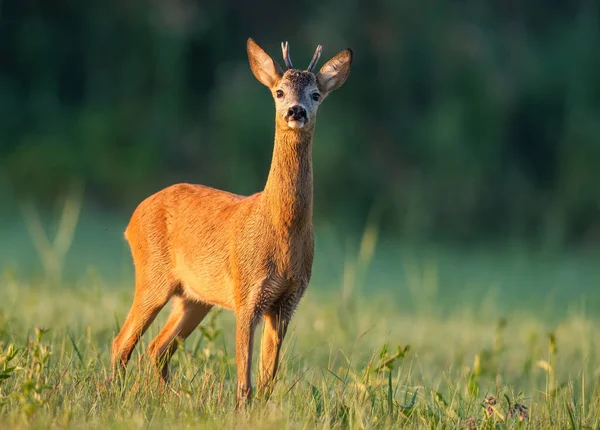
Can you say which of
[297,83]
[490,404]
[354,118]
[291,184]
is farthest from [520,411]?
[354,118]

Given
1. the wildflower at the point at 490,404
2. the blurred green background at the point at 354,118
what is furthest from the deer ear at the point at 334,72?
the blurred green background at the point at 354,118

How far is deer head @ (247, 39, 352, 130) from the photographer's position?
6.67m

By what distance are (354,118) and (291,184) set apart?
18200 millimetres

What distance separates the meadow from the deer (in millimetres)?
170

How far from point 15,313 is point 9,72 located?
17.0 meters

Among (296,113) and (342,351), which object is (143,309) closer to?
(342,351)

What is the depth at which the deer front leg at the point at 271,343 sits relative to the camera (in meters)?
6.92

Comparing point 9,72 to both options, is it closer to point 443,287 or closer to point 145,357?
point 443,287

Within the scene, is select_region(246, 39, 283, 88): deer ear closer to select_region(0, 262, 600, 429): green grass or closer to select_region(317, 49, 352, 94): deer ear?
select_region(317, 49, 352, 94): deer ear

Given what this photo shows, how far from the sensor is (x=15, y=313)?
10.1 m

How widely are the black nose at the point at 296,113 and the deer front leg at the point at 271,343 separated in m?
1.15

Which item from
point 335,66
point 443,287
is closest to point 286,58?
point 335,66

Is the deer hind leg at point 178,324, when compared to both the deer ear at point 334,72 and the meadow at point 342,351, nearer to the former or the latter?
the meadow at point 342,351

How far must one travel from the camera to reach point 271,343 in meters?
6.98
